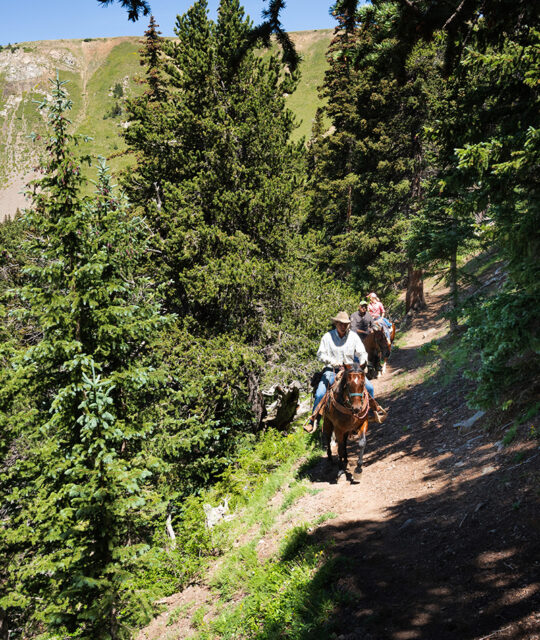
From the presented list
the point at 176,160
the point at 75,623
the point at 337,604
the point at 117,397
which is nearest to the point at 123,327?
the point at 117,397

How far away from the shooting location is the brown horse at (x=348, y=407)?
7.74 meters

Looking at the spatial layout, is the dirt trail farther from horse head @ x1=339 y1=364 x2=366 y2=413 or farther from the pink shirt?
the pink shirt

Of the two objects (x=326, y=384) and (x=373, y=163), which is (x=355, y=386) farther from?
(x=373, y=163)

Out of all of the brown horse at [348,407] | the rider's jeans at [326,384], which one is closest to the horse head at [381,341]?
the rider's jeans at [326,384]

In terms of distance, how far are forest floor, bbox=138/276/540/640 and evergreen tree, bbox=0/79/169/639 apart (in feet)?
7.31

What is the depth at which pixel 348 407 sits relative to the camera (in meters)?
8.11

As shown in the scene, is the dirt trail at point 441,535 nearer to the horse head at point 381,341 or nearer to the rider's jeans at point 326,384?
the rider's jeans at point 326,384

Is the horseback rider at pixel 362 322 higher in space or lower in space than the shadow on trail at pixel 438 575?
higher

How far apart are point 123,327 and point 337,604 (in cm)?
642

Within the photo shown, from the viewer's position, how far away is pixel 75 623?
741 cm

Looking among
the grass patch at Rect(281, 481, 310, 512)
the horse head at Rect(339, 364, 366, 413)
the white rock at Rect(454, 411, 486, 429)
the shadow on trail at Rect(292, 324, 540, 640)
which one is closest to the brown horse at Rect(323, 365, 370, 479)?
the horse head at Rect(339, 364, 366, 413)

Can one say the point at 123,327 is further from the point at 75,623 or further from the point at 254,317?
the point at 254,317

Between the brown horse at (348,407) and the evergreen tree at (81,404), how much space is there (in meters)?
3.95

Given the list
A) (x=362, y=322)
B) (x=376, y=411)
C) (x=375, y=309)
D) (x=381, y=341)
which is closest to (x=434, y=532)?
(x=376, y=411)
